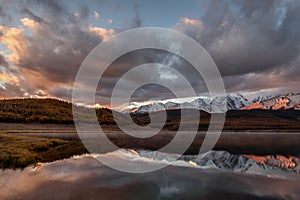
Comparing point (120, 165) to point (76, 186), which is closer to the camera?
point (76, 186)

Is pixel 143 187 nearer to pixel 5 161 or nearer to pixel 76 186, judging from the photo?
pixel 76 186

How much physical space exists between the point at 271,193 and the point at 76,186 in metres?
13.5

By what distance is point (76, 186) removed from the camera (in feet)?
54.2

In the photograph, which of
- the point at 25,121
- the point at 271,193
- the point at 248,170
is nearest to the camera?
the point at 271,193

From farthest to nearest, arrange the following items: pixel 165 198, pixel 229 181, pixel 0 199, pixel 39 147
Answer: pixel 39 147, pixel 229 181, pixel 165 198, pixel 0 199

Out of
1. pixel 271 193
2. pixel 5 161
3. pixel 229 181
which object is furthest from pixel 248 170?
pixel 5 161

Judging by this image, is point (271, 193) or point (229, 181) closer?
point (271, 193)

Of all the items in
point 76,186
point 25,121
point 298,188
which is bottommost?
point 298,188

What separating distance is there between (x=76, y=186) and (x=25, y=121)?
126407 millimetres

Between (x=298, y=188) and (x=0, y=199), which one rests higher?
(x=0, y=199)

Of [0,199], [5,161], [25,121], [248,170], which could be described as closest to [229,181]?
[248,170]

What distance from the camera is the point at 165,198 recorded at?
1403 cm

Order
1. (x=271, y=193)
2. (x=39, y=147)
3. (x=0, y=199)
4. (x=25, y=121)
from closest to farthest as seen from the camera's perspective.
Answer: (x=0, y=199) < (x=271, y=193) < (x=39, y=147) < (x=25, y=121)

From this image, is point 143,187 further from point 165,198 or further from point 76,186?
point 76,186
